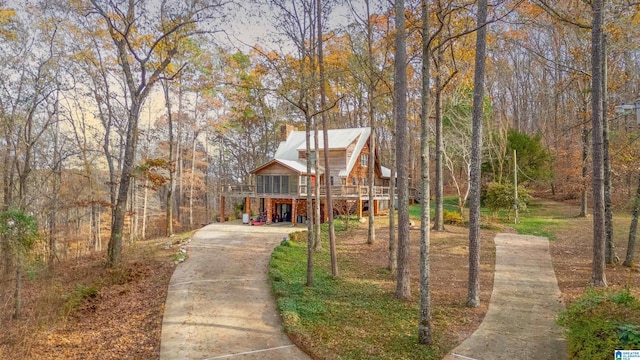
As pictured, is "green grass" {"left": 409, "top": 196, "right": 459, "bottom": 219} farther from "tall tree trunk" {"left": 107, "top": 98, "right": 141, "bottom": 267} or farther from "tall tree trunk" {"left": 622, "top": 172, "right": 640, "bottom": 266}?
"tall tree trunk" {"left": 107, "top": 98, "right": 141, "bottom": 267}

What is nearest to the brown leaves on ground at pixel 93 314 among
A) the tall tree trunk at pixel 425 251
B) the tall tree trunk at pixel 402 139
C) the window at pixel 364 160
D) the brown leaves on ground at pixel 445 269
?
the tall tree trunk at pixel 425 251

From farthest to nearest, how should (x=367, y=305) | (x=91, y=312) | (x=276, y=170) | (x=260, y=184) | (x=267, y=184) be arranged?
(x=260, y=184), (x=267, y=184), (x=276, y=170), (x=91, y=312), (x=367, y=305)

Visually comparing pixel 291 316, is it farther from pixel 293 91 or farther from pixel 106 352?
pixel 293 91

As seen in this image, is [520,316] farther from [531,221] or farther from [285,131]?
[285,131]

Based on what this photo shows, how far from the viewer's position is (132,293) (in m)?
9.49

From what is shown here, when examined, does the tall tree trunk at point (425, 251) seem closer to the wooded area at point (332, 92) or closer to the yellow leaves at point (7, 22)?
the wooded area at point (332, 92)

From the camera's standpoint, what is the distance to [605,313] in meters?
5.19

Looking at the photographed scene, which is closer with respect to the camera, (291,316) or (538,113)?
(291,316)

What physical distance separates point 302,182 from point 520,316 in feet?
48.8

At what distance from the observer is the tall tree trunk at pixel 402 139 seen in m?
7.29

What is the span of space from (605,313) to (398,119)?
15.7 ft

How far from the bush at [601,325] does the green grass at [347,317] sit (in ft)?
6.68

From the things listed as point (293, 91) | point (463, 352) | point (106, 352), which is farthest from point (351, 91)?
point (106, 352)

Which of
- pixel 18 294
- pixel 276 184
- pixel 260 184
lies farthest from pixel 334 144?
pixel 18 294
